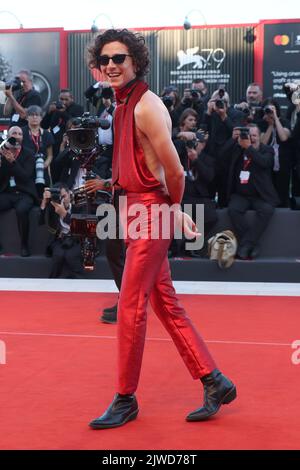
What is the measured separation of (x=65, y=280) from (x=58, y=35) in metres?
7.62

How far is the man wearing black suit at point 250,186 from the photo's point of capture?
884 centimetres

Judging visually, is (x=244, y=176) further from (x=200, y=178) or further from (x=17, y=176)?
(x=17, y=176)

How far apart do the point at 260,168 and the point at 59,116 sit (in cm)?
279

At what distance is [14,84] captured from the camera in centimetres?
1017

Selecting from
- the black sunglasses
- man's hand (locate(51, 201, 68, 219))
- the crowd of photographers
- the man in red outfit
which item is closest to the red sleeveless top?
the man in red outfit

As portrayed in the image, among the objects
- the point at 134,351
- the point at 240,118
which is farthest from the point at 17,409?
the point at 240,118

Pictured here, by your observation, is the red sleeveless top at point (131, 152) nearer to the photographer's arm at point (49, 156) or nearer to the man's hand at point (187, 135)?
the man's hand at point (187, 135)

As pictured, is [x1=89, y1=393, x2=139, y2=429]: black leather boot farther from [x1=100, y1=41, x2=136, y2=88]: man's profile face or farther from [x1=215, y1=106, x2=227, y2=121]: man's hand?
[x1=215, y1=106, x2=227, y2=121]: man's hand

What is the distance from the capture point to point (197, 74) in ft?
47.0

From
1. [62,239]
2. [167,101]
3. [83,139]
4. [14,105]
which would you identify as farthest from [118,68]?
[14,105]

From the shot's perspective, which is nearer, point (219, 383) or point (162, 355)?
point (219, 383)

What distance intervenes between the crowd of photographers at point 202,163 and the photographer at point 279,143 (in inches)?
0.4

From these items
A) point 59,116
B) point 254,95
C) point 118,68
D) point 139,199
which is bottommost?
point 139,199

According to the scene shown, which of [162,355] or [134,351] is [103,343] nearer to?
[162,355]
